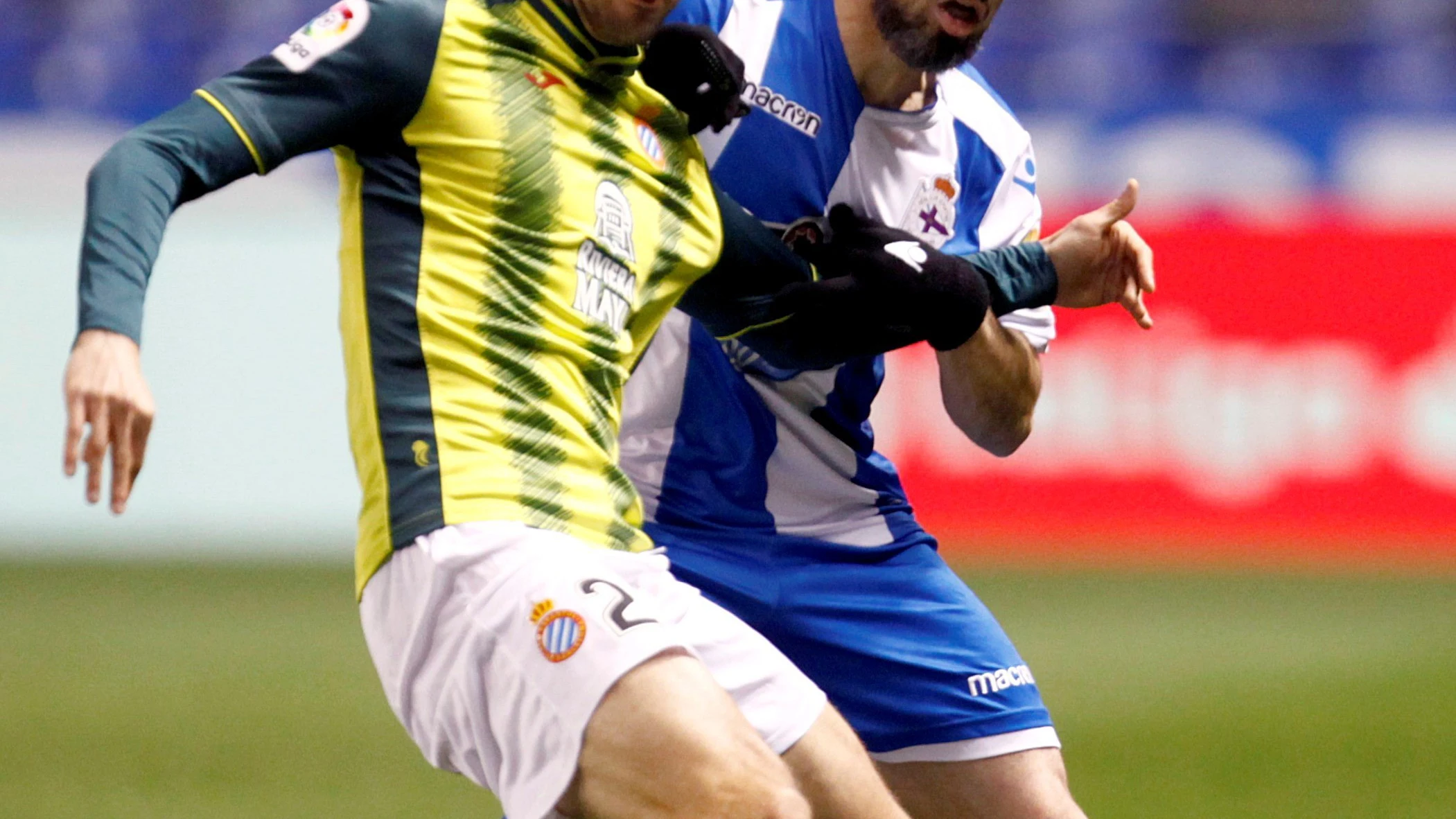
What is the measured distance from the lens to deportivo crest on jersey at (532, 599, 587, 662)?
258 centimetres

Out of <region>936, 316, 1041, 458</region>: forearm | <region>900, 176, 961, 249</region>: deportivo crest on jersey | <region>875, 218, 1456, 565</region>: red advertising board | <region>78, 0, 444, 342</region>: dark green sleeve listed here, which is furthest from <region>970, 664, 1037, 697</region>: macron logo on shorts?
<region>875, 218, 1456, 565</region>: red advertising board

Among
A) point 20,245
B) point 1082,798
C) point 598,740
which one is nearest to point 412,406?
point 598,740

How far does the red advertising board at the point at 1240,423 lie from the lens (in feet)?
28.1

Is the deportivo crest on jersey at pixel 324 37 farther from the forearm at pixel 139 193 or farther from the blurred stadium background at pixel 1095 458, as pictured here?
the blurred stadium background at pixel 1095 458

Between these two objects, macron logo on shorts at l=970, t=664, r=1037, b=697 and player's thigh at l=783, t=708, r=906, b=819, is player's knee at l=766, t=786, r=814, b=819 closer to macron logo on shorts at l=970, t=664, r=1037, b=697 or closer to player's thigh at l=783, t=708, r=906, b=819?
player's thigh at l=783, t=708, r=906, b=819

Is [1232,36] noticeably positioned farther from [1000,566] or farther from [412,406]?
[412,406]

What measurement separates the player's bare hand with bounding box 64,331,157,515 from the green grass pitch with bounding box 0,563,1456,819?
320cm

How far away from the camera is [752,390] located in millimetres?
4000

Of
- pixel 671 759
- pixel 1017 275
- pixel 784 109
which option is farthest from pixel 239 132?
pixel 1017 275

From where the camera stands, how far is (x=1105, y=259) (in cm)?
381

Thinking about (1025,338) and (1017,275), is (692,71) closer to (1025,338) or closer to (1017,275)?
(1017,275)

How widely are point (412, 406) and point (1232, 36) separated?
364 inches

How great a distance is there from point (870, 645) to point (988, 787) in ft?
1.26

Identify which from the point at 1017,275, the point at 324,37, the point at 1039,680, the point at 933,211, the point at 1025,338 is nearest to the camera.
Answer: the point at 324,37
